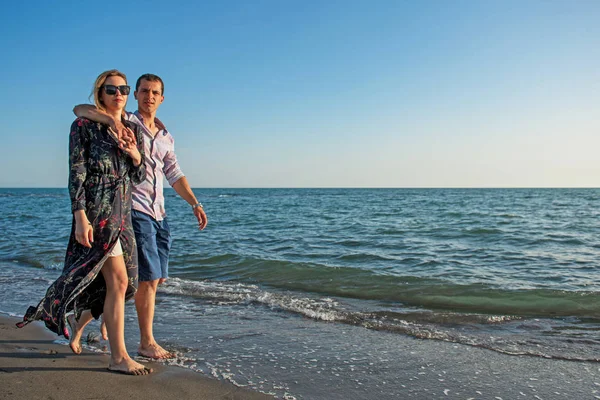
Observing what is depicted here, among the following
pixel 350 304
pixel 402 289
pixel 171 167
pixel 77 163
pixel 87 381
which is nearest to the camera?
pixel 77 163

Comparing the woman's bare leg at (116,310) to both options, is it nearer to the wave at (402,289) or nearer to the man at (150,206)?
the man at (150,206)

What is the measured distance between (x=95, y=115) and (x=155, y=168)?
2.08ft

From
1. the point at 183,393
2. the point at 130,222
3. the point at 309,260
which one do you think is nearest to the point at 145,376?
the point at 183,393

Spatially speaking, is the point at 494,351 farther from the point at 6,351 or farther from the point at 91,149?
the point at 6,351

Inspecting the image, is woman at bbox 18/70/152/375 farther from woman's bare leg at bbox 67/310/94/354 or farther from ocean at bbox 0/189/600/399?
ocean at bbox 0/189/600/399

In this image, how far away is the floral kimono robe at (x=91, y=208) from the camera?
A: 9.44ft

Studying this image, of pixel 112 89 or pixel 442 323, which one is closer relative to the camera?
pixel 112 89

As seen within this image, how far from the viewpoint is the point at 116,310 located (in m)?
3.03

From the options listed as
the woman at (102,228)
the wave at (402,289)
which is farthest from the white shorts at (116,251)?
the wave at (402,289)

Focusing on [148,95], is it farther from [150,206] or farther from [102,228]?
[102,228]

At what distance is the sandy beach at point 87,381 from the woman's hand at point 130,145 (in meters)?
1.40

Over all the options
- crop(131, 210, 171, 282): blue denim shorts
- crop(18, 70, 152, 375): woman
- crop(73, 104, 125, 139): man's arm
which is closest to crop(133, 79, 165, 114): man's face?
crop(18, 70, 152, 375): woman

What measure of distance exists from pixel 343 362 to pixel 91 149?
2.33 meters

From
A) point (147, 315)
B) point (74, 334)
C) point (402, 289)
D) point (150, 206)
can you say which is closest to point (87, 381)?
point (74, 334)
